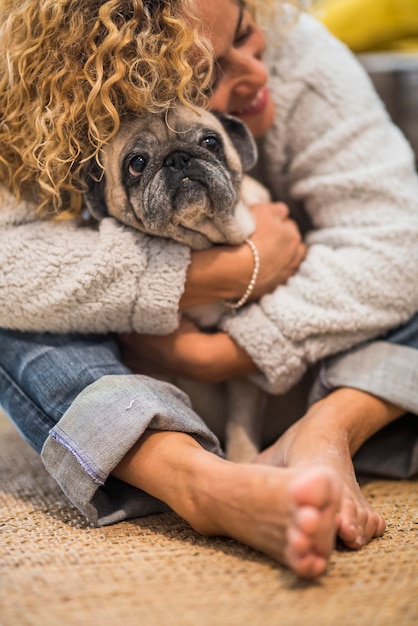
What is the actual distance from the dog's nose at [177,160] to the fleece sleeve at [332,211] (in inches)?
10.3

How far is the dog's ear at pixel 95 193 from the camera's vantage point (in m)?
1.09

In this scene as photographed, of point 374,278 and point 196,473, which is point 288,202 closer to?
point 374,278

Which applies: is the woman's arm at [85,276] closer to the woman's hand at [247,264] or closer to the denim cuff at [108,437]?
the woman's hand at [247,264]

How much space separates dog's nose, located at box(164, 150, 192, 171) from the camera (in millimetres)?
1050

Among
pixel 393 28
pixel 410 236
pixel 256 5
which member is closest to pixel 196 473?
pixel 410 236

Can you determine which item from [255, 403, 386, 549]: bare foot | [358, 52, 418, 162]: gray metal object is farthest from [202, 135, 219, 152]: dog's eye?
[358, 52, 418, 162]: gray metal object

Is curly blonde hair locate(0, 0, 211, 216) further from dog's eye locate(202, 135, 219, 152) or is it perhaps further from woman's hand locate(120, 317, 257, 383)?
woman's hand locate(120, 317, 257, 383)

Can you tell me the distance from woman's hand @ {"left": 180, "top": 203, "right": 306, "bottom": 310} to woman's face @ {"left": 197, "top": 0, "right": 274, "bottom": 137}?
16 centimetres

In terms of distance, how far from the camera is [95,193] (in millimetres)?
1106

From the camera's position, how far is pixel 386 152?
127 centimetres

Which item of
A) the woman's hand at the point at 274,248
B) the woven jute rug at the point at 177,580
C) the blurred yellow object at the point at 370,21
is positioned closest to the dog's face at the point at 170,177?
the woman's hand at the point at 274,248

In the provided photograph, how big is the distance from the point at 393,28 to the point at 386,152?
0.70 metres

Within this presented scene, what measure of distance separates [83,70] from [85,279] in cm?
29

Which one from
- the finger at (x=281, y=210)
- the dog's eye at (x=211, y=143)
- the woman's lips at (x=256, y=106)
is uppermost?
the woman's lips at (x=256, y=106)
